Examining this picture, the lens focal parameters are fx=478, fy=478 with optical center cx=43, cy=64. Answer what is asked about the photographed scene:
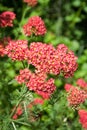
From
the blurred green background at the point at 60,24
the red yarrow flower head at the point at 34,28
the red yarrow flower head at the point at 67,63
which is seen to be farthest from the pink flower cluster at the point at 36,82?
the blurred green background at the point at 60,24

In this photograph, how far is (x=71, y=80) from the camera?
614 cm

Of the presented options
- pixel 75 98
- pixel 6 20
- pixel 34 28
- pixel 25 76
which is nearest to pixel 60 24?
pixel 6 20

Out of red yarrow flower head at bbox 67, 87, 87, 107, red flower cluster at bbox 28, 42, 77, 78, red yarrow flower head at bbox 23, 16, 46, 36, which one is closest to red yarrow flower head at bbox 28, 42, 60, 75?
red flower cluster at bbox 28, 42, 77, 78

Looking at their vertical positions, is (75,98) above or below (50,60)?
below

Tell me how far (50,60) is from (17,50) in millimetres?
293

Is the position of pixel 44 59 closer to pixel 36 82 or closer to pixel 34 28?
pixel 36 82

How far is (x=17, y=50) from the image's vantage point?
136 inches

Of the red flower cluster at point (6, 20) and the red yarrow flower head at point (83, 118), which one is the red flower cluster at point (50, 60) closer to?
the red yarrow flower head at point (83, 118)

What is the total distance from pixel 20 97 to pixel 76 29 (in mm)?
4280

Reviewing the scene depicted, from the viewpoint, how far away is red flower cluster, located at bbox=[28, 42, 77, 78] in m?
3.28

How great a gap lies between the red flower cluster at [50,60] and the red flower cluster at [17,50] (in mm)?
54

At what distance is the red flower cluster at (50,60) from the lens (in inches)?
129

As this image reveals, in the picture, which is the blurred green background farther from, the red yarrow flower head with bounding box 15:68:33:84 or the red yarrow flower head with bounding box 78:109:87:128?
the red yarrow flower head with bounding box 15:68:33:84

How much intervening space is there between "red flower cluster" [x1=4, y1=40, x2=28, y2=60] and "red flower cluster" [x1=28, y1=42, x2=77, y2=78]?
5cm
